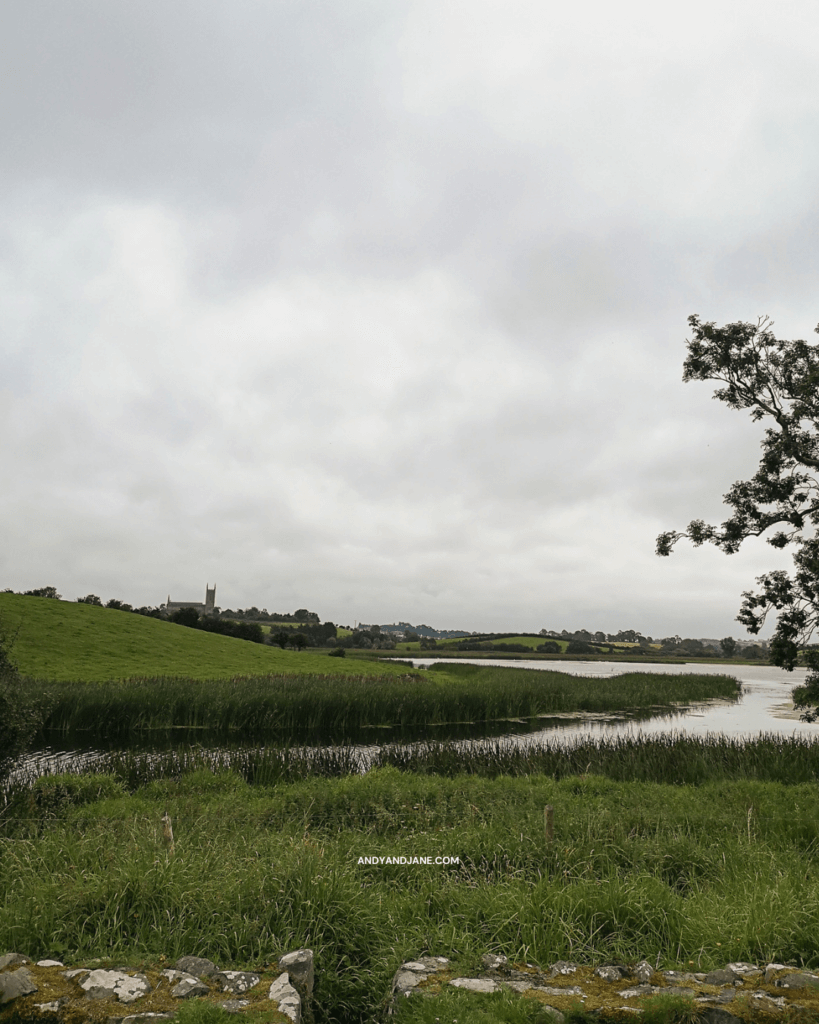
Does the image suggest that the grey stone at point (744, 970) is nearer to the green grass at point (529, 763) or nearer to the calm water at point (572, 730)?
the green grass at point (529, 763)

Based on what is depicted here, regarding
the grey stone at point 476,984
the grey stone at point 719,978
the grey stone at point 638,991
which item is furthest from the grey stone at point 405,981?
the grey stone at point 719,978

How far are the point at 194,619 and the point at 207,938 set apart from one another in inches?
3313

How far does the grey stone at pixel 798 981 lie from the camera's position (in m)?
4.36

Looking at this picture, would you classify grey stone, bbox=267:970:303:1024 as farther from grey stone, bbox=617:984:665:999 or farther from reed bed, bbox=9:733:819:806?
reed bed, bbox=9:733:819:806

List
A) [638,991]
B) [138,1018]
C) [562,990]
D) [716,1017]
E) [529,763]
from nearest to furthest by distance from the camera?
[138,1018] < [716,1017] < [638,991] < [562,990] < [529,763]

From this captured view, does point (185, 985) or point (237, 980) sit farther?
point (237, 980)

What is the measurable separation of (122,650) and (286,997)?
158 ft

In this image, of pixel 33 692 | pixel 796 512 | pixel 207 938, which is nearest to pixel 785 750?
pixel 796 512

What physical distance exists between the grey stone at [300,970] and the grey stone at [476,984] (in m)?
1.07

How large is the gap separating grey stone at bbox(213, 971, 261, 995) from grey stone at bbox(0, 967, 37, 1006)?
3.93 ft

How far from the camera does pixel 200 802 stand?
12.2 m

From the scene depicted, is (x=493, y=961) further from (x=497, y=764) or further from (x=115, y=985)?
(x=497, y=764)

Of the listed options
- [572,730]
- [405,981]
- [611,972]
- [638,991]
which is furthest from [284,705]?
[638,991]

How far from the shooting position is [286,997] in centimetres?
427
